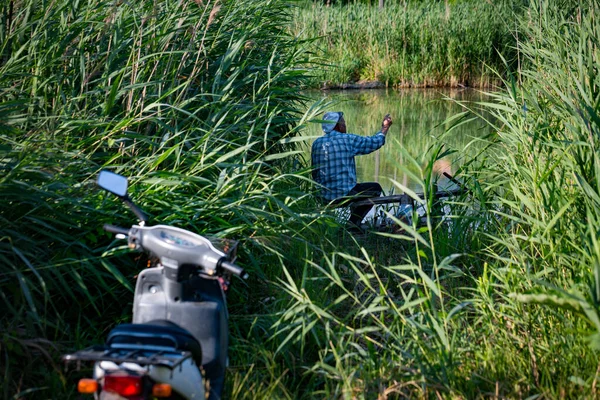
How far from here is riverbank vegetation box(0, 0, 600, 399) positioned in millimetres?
3291

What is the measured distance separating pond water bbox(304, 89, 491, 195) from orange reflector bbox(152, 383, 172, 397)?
5.75m

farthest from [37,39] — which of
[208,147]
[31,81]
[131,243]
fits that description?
[131,243]

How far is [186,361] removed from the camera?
8.59 ft

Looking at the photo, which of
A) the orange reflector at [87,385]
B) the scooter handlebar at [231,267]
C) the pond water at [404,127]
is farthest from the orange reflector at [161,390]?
the pond water at [404,127]

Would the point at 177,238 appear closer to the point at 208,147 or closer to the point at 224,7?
the point at 208,147

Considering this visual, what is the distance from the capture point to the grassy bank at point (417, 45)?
55.5 ft

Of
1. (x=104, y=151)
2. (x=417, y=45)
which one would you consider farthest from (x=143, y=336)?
(x=417, y=45)

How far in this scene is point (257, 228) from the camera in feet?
13.8

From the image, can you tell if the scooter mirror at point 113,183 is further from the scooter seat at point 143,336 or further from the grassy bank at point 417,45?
the grassy bank at point 417,45

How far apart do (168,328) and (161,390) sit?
11.7 inches

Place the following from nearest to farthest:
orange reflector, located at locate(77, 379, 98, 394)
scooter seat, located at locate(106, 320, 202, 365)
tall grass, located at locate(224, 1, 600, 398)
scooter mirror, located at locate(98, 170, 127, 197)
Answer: orange reflector, located at locate(77, 379, 98, 394), scooter seat, located at locate(106, 320, 202, 365), scooter mirror, located at locate(98, 170, 127, 197), tall grass, located at locate(224, 1, 600, 398)

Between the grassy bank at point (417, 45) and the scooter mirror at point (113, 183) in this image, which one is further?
the grassy bank at point (417, 45)

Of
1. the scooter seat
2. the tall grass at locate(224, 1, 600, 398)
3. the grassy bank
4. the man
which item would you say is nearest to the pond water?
the grassy bank

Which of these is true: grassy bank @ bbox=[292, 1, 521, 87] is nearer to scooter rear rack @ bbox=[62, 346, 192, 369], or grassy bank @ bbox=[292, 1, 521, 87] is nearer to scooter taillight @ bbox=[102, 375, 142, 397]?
scooter rear rack @ bbox=[62, 346, 192, 369]
